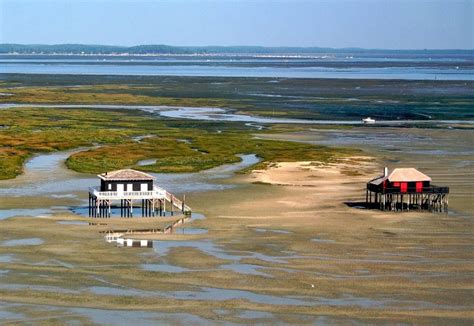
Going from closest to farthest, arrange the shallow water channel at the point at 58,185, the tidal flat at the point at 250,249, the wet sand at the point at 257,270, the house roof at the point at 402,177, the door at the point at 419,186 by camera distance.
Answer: the wet sand at the point at 257,270
the tidal flat at the point at 250,249
the shallow water channel at the point at 58,185
the house roof at the point at 402,177
the door at the point at 419,186

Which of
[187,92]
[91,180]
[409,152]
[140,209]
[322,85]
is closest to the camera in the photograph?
[140,209]

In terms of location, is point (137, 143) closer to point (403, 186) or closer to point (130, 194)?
point (130, 194)

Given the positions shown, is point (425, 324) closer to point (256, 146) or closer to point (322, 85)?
point (256, 146)

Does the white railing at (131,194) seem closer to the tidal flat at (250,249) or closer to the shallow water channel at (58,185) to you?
the tidal flat at (250,249)

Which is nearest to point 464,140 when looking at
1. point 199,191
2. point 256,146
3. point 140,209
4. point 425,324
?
point 256,146

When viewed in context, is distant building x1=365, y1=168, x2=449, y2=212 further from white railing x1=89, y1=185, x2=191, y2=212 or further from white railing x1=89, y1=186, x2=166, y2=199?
white railing x1=89, y1=186, x2=166, y2=199

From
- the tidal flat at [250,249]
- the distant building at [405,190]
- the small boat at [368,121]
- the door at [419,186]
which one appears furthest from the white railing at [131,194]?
the small boat at [368,121]

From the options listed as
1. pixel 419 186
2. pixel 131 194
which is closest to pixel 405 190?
pixel 419 186
